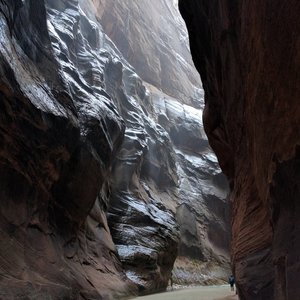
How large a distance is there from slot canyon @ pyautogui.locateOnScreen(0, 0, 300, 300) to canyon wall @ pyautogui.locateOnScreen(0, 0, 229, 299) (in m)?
0.06

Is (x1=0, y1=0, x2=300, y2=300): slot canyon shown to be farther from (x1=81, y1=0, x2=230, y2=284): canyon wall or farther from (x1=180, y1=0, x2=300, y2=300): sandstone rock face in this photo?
(x1=81, y1=0, x2=230, y2=284): canyon wall

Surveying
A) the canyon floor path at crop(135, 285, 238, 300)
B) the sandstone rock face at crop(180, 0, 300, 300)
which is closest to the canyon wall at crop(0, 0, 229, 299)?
the canyon floor path at crop(135, 285, 238, 300)

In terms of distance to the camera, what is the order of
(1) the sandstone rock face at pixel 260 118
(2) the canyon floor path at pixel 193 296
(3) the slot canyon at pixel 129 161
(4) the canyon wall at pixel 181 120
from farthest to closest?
(4) the canyon wall at pixel 181 120
(2) the canyon floor path at pixel 193 296
(3) the slot canyon at pixel 129 161
(1) the sandstone rock face at pixel 260 118

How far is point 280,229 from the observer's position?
230 inches

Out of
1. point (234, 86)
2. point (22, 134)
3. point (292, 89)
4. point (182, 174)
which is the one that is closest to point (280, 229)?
point (292, 89)

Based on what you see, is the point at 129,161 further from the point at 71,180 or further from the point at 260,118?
the point at 260,118

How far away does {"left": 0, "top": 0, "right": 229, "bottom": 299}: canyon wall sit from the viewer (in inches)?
470

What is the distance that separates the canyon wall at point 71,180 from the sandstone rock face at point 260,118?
575 centimetres

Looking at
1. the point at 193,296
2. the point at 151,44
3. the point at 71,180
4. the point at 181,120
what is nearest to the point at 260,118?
the point at 71,180

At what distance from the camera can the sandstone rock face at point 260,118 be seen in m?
5.28

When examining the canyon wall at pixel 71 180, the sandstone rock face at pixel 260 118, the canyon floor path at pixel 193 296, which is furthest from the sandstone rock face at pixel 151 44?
the sandstone rock face at pixel 260 118

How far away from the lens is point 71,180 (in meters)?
16.0

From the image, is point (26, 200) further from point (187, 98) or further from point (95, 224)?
point (187, 98)

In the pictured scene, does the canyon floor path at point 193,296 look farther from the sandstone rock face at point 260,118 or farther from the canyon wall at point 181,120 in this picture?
the canyon wall at point 181,120
